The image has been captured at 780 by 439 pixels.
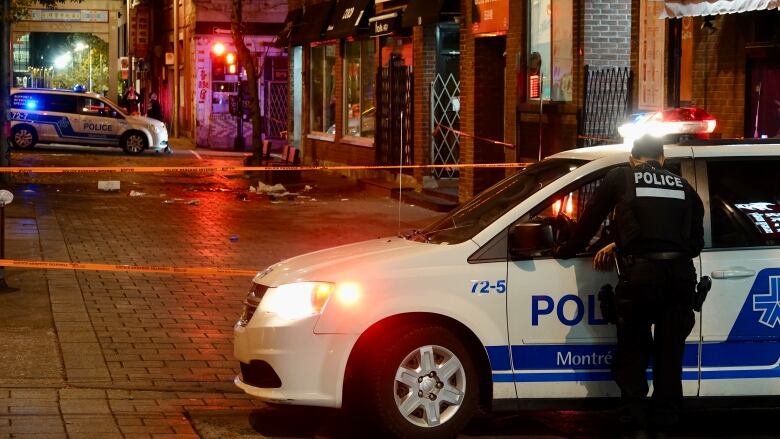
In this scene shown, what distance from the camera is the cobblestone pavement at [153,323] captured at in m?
7.47

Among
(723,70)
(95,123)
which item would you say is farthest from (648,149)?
(95,123)

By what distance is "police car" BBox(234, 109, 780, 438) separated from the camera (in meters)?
6.82

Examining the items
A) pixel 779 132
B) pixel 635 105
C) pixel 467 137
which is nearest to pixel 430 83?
pixel 467 137

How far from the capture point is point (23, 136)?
36125mm

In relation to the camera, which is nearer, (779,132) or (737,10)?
(737,10)

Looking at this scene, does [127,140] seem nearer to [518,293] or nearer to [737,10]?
[737,10]

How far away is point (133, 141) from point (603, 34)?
2229cm

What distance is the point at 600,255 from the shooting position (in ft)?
22.5

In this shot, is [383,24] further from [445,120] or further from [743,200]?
[743,200]

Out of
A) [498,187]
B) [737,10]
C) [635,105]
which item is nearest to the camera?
[498,187]

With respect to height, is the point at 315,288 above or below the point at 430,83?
below

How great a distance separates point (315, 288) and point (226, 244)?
30.0ft

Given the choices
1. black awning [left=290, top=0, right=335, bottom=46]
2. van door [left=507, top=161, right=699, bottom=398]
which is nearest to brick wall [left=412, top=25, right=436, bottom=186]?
black awning [left=290, top=0, right=335, bottom=46]

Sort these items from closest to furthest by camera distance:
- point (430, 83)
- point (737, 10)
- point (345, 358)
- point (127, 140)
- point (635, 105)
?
point (345, 358), point (737, 10), point (635, 105), point (430, 83), point (127, 140)
